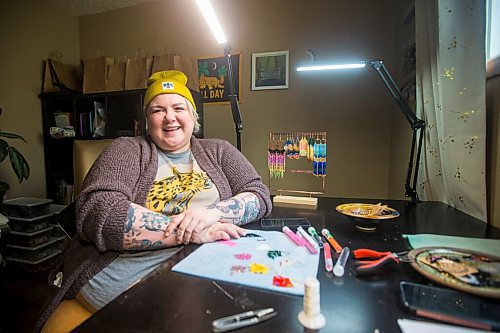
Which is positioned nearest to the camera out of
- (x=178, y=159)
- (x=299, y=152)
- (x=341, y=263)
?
(x=341, y=263)

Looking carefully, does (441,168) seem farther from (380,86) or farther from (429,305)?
(380,86)

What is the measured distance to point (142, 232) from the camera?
0.70 meters

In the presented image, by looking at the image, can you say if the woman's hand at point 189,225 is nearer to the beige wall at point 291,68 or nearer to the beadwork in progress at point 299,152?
the beadwork in progress at point 299,152

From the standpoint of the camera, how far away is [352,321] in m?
0.37

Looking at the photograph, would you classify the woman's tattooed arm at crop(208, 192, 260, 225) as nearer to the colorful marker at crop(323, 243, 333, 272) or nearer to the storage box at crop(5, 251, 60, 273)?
the colorful marker at crop(323, 243, 333, 272)

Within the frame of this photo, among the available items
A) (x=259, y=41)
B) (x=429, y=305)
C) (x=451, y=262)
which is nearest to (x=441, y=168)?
(x=451, y=262)

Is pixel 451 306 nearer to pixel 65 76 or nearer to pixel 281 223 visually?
pixel 281 223

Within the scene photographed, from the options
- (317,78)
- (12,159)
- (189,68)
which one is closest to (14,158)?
(12,159)

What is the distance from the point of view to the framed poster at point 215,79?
7.23 feet

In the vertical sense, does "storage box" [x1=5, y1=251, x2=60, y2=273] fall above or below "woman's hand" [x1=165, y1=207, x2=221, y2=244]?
below

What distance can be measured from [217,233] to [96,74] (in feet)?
7.35

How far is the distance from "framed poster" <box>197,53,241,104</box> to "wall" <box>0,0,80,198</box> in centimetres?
139

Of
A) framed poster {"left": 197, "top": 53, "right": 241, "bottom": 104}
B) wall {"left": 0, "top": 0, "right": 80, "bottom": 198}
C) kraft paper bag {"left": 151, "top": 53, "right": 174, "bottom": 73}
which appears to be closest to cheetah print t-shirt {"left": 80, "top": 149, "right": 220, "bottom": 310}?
framed poster {"left": 197, "top": 53, "right": 241, "bottom": 104}

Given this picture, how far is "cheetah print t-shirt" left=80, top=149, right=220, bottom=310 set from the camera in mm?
690
